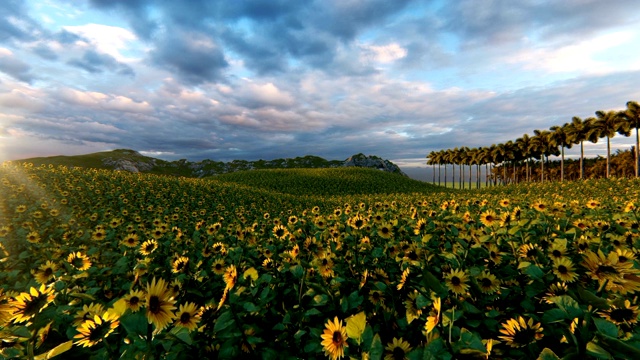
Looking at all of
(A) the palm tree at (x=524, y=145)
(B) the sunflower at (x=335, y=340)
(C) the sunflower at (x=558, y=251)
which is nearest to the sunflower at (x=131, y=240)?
(B) the sunflower at (x=335, y=340)

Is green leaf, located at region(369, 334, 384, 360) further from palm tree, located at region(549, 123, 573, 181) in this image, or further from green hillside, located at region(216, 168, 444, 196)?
palm tree, located at region(549, 123, 573, 181)

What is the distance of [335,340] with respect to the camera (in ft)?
6.02

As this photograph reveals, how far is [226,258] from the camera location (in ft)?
13.3

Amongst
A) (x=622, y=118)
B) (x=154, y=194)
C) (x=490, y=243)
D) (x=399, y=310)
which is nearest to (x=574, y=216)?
(x=490, y=243)

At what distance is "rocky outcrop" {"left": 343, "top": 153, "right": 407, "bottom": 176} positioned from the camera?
144 metres

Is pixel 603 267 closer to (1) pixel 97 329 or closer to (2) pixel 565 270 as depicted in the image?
(2) pixel 565 270

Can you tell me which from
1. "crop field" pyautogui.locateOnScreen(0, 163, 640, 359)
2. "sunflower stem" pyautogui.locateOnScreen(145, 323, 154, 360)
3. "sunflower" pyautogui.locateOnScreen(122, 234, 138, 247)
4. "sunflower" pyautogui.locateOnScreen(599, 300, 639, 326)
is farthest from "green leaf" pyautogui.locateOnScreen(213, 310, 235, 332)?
"sunflower" pyautogui.locateOnScreen(122, 234, 138, 247)

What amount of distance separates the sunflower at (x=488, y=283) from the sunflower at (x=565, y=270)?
481 millimetres

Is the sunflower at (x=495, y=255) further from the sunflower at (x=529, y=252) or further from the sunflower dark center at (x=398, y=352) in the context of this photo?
the sunflower dark center at (x=398, y=352)

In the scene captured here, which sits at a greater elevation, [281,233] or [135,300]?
[135,300]

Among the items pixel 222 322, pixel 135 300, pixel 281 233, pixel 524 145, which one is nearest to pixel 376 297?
pixel 222 322

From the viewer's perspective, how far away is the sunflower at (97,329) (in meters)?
1.60

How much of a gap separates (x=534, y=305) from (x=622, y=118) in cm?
6253

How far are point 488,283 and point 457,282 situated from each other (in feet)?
1.28
